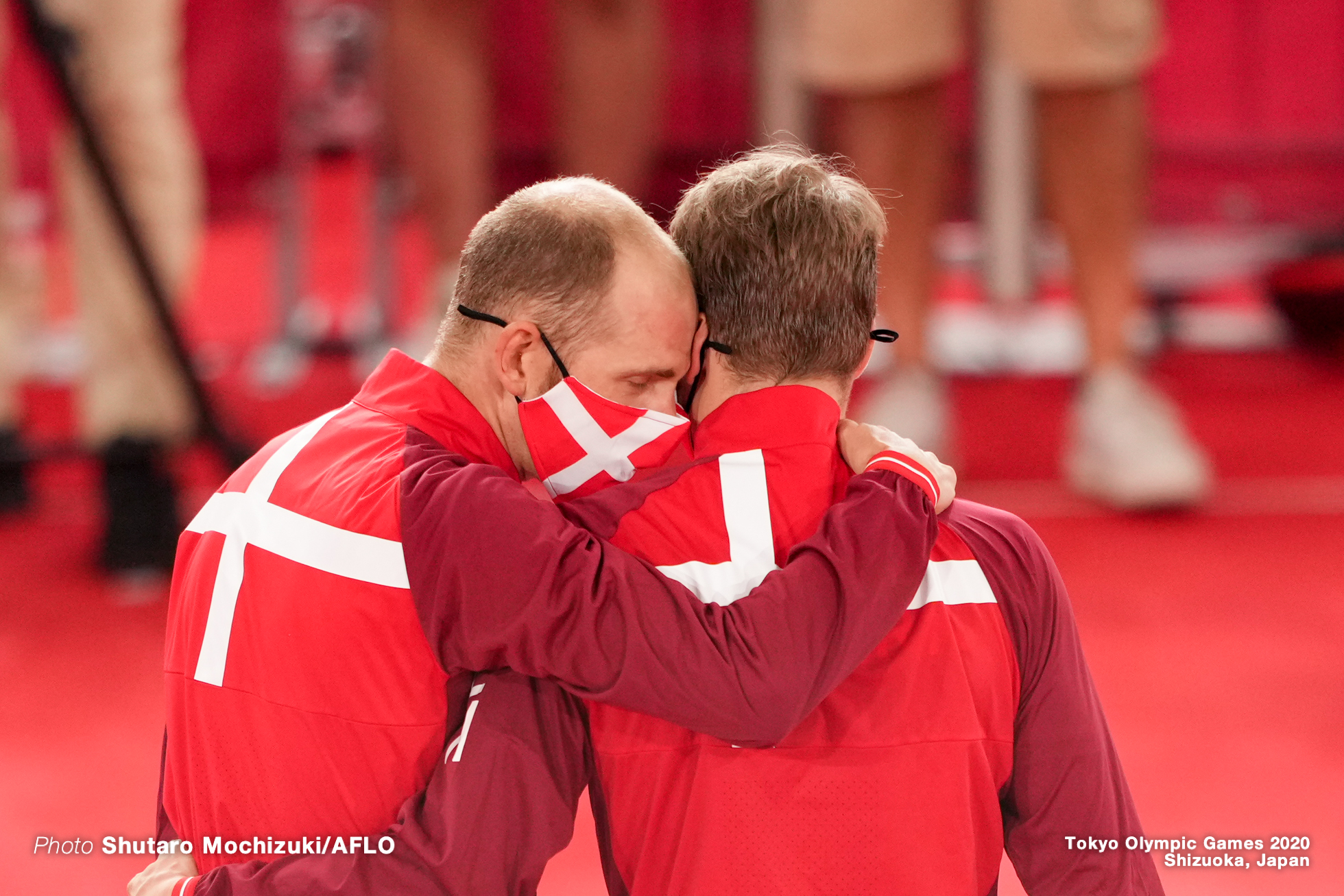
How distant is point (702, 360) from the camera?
1112mm

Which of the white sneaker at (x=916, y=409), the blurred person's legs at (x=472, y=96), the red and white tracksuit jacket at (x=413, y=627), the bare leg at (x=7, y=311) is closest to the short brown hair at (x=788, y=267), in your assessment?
the red and white tracksuit jacket at (x=413, y=627)

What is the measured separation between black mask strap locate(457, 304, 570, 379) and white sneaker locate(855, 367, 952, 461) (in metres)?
1.90

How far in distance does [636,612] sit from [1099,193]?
2.35 m

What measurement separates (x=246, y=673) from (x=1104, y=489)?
92.4 inches

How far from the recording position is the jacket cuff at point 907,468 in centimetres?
104

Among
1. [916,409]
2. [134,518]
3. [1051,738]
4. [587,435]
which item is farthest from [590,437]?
[916,409]

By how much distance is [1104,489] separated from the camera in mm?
3039

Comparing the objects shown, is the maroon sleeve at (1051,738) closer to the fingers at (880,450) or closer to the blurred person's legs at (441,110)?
the fingers at (880,450)

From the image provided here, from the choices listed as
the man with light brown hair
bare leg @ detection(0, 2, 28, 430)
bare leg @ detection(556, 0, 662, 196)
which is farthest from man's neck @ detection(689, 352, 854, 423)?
bare leg @ detection(556, 0, 662, 196)

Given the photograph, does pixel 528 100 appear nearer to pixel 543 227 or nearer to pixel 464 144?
pixel 464 144

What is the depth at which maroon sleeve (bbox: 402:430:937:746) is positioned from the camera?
94 cm

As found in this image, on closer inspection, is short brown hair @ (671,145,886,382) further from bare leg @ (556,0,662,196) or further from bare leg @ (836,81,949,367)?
bare leg @ (556,0,662,196)

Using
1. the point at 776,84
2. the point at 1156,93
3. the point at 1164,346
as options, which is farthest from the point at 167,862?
the point at 1156,93

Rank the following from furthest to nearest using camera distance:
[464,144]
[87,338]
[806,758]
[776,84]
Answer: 1. [776,84]
2. [464,144]
3. [87,338]
4. [806,758]
